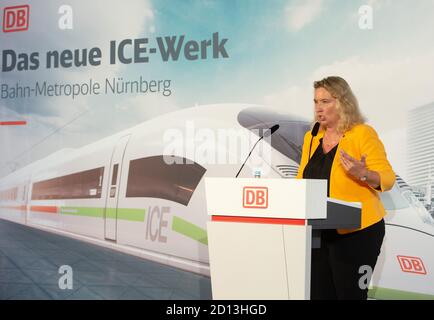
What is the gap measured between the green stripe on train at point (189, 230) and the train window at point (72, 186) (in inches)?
28.0

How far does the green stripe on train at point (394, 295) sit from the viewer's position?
2900 millimetres

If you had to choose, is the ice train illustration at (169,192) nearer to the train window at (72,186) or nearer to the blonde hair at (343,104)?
the train window at (72,186)

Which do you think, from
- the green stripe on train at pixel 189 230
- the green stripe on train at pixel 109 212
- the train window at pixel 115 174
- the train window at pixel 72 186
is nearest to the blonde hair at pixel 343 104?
the green stripe on train at pixel 189 230

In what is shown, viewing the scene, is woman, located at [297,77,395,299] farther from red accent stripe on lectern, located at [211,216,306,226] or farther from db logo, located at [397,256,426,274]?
db logo, located at [397,256,426,274]

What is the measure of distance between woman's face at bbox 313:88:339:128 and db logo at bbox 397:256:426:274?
1.04m

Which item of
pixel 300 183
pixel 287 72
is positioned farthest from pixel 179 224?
pixel 300 183

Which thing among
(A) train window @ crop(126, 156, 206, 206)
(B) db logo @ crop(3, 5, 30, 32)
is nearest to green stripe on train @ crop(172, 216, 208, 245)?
(A) train window @ crop(126, 156, 206, 206)

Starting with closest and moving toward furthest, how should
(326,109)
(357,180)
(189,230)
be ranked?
(357,180) → (326,109) → (189,230)

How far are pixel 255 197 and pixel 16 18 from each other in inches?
114

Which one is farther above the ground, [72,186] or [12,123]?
[12,123]

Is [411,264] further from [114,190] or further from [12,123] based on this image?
[12,123]

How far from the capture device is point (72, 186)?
3.84 metres

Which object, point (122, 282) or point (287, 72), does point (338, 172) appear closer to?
point (287, 72)

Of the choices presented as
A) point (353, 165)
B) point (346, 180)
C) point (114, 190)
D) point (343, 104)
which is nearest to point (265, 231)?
point (353, 165)
